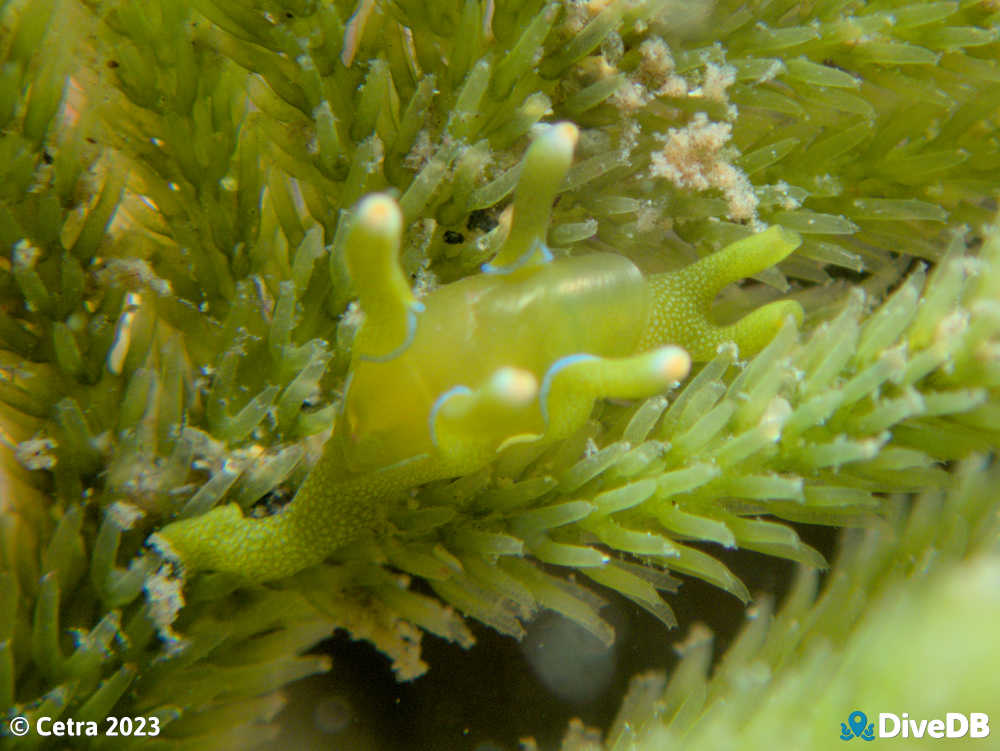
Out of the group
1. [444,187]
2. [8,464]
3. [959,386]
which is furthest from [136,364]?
[959,386]

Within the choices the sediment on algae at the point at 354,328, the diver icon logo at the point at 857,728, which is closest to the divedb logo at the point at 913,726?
the diver icon logo at the point at 857,728

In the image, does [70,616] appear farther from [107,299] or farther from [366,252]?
[366,252]

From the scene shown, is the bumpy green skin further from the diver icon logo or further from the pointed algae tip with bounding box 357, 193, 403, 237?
the diver icon logo

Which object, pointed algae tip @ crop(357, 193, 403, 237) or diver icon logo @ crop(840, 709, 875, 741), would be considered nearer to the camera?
diver icon logo @ crop(840, 709, 875, 741)

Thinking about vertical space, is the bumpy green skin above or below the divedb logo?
above

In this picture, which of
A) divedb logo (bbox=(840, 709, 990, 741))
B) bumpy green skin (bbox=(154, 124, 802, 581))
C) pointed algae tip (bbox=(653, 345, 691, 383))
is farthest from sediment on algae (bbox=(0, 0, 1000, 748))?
divedb logo (bbox=(840, 709, 990, 741))

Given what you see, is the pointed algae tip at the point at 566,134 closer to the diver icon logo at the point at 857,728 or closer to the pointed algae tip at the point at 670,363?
the pointed algae tip at the point at 670,363

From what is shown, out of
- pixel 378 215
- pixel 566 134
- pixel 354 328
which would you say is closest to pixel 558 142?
pixel 566 134
